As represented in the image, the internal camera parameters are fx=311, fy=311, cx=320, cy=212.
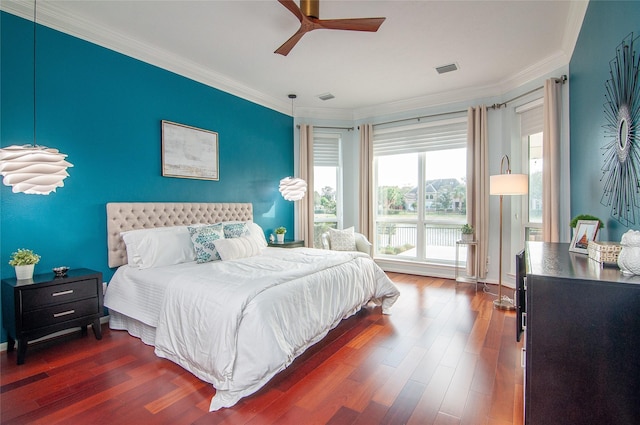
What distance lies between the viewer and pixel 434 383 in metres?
2.18

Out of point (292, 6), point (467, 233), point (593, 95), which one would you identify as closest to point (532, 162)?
point (467, 233)

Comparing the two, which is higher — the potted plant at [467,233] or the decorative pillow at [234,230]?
the decorative pillow at [234,230]

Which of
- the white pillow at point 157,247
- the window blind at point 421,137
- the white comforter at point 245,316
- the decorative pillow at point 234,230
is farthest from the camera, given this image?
the window blind at point 421,137

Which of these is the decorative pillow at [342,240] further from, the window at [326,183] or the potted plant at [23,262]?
the potted plant at [23,262]

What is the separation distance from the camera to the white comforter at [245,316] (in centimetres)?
197

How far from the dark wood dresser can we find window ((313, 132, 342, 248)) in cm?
467

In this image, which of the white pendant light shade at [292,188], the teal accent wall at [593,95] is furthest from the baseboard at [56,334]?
the teal accent wall at [593,95]

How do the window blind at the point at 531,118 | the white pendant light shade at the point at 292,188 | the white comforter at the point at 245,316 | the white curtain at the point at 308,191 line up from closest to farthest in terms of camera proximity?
the white comforter at the point at 245,316
the window blind at the point at 531,118
the white pendant light shade at the point at 292,188
the white curtain at the point at 308,191

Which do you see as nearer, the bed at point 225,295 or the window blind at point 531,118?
the bed at point 225,295

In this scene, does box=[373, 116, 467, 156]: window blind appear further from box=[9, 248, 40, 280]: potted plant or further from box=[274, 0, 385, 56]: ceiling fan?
box=[9, 248, 40, 280]: potted plant

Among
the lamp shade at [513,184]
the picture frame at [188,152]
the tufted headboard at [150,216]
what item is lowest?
the tufted headboard at [150,216]

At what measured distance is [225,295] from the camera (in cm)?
214

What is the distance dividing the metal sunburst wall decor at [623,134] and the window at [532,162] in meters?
2.29

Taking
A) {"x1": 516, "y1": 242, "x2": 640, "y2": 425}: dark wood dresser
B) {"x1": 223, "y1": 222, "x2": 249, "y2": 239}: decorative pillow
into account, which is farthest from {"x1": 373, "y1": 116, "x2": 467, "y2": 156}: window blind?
{"x1": 516, "y1": 242, "x2": 640, "y2": 425}: dark wood dresser
